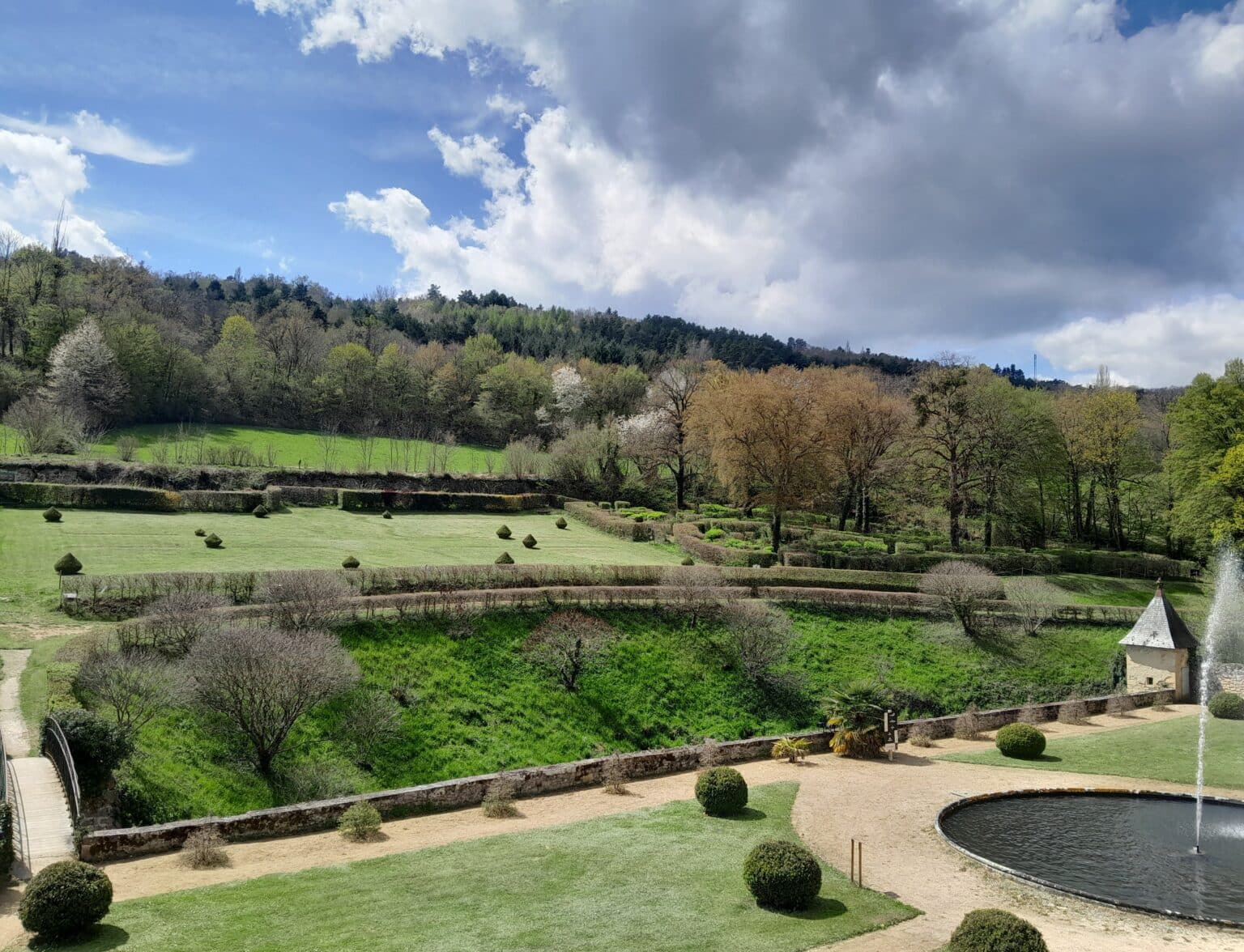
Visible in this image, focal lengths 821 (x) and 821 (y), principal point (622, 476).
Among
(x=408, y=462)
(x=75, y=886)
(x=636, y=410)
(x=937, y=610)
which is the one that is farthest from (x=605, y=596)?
(x=636, y=410)

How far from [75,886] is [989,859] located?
14652mm

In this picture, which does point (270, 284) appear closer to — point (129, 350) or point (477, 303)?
point (477, 303)

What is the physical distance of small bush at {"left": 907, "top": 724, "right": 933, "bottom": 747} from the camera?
2477 cm

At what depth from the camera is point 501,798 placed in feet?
61.3

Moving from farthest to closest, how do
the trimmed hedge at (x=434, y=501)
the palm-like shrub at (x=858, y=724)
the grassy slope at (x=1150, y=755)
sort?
the trimmed hedge at (x=434, y=501)
the palm-like shrub at (x=858, y=724)
the grassy slope at (x=1150, y=755)

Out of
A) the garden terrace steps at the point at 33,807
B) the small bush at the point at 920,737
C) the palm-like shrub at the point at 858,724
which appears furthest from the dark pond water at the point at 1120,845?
the garden terrace steps at the point at 33,807

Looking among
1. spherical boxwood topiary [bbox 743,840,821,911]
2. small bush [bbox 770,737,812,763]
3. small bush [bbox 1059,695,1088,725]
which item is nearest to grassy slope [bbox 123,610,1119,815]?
small bush [bbox 1059,695,1088,725]

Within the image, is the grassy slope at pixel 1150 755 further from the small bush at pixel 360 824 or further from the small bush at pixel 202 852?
the small bush at pixel 202 852

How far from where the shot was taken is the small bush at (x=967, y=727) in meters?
26.0

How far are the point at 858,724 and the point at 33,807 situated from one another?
19.8m

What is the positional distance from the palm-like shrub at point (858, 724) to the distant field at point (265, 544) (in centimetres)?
1734

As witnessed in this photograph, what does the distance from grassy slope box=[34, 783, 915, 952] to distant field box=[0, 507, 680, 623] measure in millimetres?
18417

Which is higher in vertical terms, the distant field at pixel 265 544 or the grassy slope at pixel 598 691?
the distant field at pixel 265 544

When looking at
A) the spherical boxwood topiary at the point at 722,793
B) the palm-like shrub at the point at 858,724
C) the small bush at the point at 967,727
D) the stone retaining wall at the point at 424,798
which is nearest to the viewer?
the stone retaining wall at the point at 424,798
